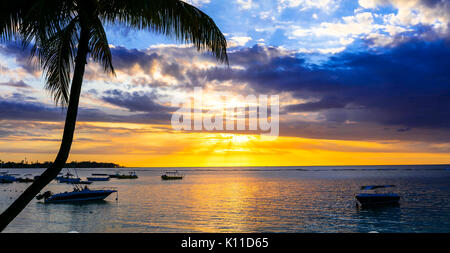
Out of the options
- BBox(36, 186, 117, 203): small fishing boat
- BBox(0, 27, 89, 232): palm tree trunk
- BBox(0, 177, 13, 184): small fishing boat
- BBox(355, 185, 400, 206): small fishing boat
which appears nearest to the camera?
BBox(0, 27, 89, 232): palm tree trunk

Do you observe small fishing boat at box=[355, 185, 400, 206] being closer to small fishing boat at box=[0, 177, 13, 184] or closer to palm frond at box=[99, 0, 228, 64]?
palm frond at box=[99, 0, 228, 64]

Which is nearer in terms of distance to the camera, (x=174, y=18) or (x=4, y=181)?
(x=174, y=18)

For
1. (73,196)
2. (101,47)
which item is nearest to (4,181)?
(73,196)

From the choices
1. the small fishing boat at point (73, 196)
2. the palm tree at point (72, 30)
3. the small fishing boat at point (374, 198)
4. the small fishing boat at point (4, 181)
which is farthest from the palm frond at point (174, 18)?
the small fishing boat at point (4, 181)

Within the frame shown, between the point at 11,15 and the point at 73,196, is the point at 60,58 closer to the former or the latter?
the point at 11,15

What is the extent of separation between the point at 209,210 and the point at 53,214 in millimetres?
20675

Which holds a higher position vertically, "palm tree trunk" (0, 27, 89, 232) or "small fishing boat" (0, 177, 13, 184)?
"palm tree trunk" (0, 27, 89, 232)

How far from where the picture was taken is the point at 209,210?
45969mm

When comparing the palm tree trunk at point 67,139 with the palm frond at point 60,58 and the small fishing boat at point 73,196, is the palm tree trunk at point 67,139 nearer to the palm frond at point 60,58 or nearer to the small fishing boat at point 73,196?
the palm frond at point 60,58

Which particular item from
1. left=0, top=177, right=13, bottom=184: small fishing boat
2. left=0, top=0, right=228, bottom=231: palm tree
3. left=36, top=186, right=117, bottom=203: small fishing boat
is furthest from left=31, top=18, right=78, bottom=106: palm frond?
left=0, top=177, right=13, bottom=184: small fishing boat

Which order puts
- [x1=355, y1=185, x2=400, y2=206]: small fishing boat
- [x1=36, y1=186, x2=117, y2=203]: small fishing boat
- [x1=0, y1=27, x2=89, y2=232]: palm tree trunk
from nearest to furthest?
[x1=0, y1=27, x2=89, y2=232]: palm tree trunk, [x1=355, y1=185, x2=400, y2=206]: small fishing boat, [x1=36, y1=186, x2=117, y2=203]: small fishing boat

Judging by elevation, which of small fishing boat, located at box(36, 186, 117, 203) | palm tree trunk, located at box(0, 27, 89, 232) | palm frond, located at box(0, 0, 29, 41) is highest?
palm frond, located at box(0, 0, 29, 41)
